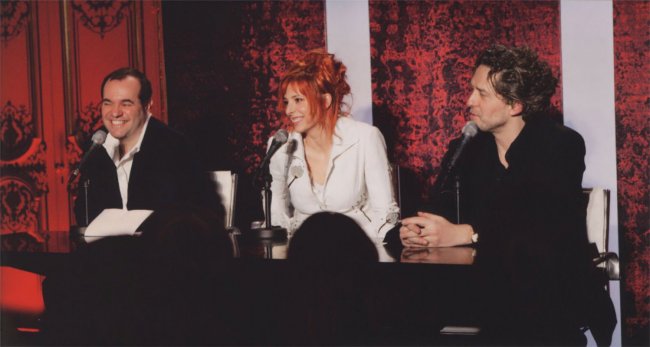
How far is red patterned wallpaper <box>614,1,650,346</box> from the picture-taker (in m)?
3.38

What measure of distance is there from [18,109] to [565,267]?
12.2 feet

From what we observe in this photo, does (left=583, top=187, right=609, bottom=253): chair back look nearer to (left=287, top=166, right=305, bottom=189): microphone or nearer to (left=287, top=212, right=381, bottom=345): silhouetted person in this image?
(left=287, top=212, right=381, bottom=345): silhouetted person

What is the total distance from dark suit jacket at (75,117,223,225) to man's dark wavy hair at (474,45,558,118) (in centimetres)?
138

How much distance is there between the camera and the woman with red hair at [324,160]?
3.05m

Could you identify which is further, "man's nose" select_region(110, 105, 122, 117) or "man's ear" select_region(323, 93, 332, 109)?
"man's nose" select_region(110, 105, 122, 117)

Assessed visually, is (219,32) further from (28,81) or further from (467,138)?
(467,138)

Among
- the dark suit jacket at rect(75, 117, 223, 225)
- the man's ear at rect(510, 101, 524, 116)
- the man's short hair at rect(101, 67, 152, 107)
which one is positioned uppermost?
the man's short hair at rect(101, 67, 152, 107)

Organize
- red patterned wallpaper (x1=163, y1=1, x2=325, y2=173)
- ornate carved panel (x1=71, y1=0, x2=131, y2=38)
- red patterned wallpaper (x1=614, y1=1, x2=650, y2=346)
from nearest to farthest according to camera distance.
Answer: red patterned wallpaper (x1=614, y1=1, x2=650, y2=346) → red patterned wallpaper (x1=163, y1=1, x2=325, y2=173) → ornate carved panel (x1=71, y1=0, x2=131, y2=38)

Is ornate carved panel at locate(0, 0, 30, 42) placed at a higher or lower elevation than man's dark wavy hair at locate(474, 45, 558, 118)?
higher

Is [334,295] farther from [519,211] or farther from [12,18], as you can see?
[12,18]

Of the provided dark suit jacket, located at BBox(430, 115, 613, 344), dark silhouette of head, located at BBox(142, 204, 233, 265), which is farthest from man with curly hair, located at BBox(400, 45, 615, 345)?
dark silhouette of head, located at BBox(142, 204, 233, 265)

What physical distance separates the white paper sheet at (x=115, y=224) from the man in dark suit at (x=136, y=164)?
1.26 feet

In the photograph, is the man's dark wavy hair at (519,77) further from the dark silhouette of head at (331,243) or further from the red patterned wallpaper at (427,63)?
the red patterned wallpaper at (427,63)

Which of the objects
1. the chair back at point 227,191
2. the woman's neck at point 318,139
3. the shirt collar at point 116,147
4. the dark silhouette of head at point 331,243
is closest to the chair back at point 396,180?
the woman's neck at point 318,139
